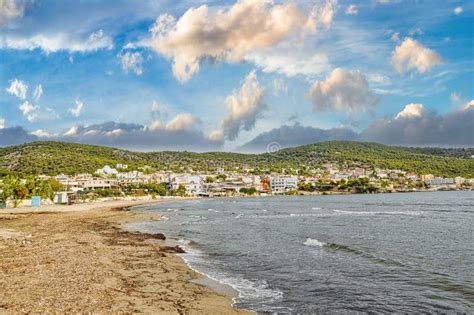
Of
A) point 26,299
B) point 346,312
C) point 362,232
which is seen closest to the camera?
point 26,299

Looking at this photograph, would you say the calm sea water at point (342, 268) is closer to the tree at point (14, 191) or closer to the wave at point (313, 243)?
the wave at point (313, 243)

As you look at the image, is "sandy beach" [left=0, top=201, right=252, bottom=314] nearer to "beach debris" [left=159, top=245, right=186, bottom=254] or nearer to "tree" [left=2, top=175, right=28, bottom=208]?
"beach debris" [left=159, top=245, right=186, bottom=254]

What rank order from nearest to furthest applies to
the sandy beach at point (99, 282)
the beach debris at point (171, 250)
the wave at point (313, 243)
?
the sandy beach at point (99, 282) < the beach debris at point (171, 250) < the wave at point (313, 243)

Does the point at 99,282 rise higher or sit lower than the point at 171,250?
higher

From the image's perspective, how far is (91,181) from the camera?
165500mm

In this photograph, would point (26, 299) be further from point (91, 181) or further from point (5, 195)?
point (91, 181)

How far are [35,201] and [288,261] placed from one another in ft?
258

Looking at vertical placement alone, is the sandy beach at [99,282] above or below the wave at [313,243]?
above

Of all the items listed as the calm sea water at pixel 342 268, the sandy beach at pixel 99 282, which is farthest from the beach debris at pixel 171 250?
the calm sea water at pixel 342 268

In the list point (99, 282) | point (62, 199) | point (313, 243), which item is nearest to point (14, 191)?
point (62, 199)

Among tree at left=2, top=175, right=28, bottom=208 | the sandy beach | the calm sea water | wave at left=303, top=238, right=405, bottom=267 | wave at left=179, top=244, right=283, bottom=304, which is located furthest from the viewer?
tree at left=2, top=175, right=28, bottom=208

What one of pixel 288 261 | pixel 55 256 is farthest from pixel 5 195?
pixel 288 261

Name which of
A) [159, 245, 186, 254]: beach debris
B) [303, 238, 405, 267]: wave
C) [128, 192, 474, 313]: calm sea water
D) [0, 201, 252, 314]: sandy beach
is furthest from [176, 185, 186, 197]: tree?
[0, 201, 252, 314]: sandy beach

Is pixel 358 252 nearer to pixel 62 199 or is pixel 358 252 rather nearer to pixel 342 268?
pixel 342 268
